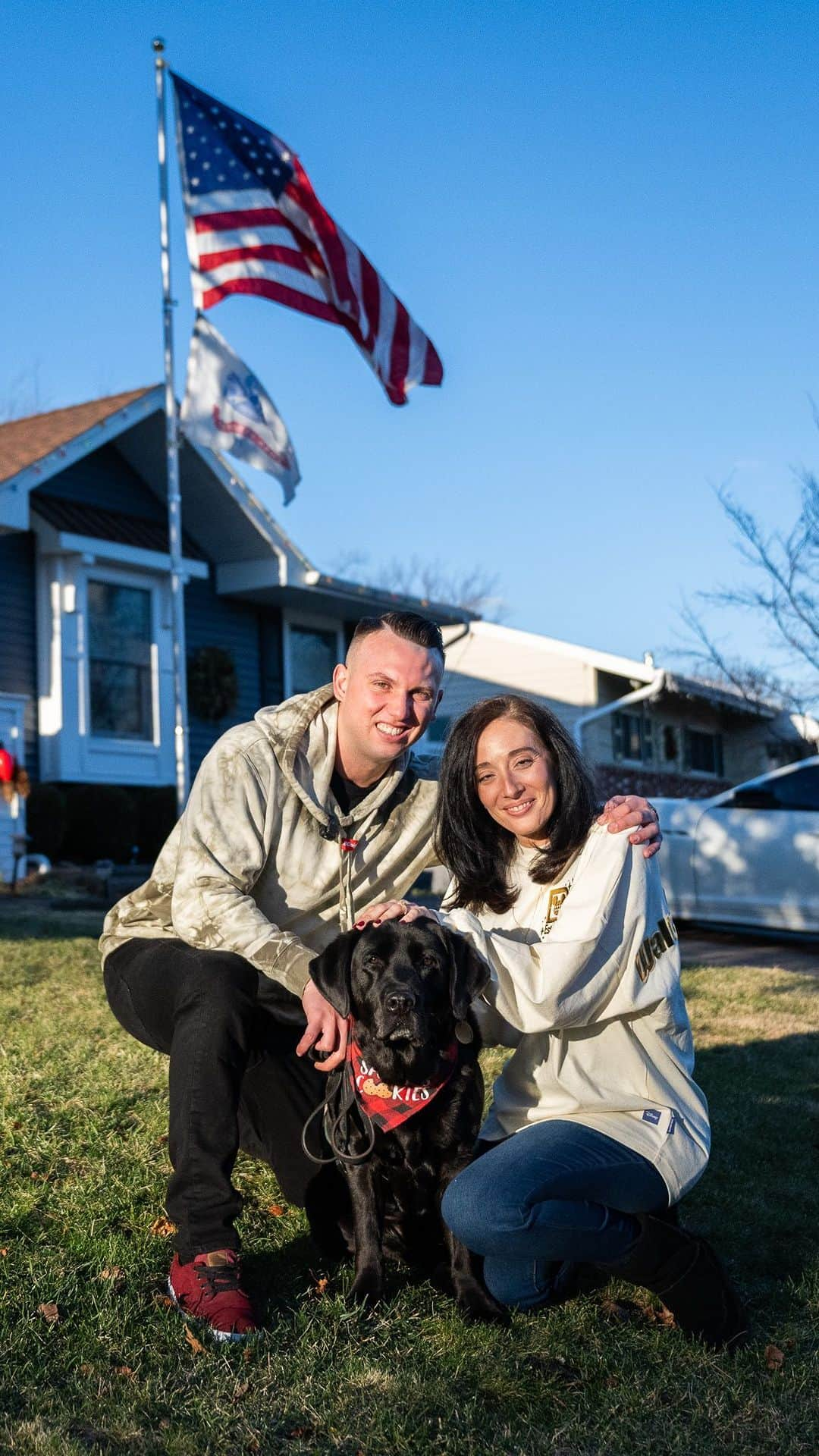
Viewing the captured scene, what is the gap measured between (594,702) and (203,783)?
2082cm

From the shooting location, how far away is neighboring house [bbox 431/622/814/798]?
23.1m

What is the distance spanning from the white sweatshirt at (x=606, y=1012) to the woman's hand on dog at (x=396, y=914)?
0.24ft

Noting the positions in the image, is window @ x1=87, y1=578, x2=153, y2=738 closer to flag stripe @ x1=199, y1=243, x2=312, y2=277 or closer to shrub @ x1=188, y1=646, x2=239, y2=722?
shrub @ x1=188, y1=646, x2=239, y2=722

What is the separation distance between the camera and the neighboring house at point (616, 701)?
23.1 m

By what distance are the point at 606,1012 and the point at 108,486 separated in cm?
1228

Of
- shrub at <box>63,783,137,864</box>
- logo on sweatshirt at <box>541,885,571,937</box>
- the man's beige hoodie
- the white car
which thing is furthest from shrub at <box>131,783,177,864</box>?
logo on sweatshirt at <box>541,885,571,937</box>

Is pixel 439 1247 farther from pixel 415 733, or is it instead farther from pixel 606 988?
pixel 415 733

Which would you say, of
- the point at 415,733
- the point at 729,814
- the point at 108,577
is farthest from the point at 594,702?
the point at 415,733

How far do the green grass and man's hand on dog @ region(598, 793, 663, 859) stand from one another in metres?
1.06

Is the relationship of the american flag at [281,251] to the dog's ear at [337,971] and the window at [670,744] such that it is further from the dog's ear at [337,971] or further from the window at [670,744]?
the window at [670,744]

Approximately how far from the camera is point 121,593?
13.9 metres

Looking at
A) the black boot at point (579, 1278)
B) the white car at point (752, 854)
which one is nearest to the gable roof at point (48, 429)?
the white car at point (752, 854)

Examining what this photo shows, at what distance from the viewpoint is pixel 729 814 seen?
978 cm

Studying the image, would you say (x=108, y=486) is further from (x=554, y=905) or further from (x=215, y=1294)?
(x=215, y=1294)
